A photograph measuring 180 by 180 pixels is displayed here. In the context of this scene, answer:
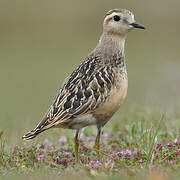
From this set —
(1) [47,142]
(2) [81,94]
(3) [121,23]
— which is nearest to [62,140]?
(1) [47,142]

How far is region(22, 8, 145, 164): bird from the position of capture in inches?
285

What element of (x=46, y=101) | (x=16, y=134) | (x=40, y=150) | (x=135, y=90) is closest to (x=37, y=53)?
(x=46, y=101)

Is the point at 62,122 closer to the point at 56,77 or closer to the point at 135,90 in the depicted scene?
the point at 135,90

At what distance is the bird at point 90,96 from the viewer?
7250 millimetres

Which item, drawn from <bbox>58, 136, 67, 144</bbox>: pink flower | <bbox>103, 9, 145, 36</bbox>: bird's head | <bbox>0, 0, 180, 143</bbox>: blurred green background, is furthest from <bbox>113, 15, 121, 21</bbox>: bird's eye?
<bbox>0, 0, 180, 143</bbox>: blurred green background

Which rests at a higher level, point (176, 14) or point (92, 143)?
point (176, 14)

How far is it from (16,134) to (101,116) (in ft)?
8.31

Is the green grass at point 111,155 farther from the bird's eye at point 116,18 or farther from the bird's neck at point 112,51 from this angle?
the bird's eye at point 116,18

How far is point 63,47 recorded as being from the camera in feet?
80.2

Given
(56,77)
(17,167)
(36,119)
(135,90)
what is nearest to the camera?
(17,167)

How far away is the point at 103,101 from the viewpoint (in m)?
7.30

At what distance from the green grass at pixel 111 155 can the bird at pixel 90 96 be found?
0.32 m

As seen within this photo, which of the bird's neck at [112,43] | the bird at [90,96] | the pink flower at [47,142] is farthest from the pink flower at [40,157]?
the bird's neck at [112,43]

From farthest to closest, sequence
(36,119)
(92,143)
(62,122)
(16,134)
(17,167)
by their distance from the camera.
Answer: (36,119), (16,134), (92,143), (62,122), (17,167)
